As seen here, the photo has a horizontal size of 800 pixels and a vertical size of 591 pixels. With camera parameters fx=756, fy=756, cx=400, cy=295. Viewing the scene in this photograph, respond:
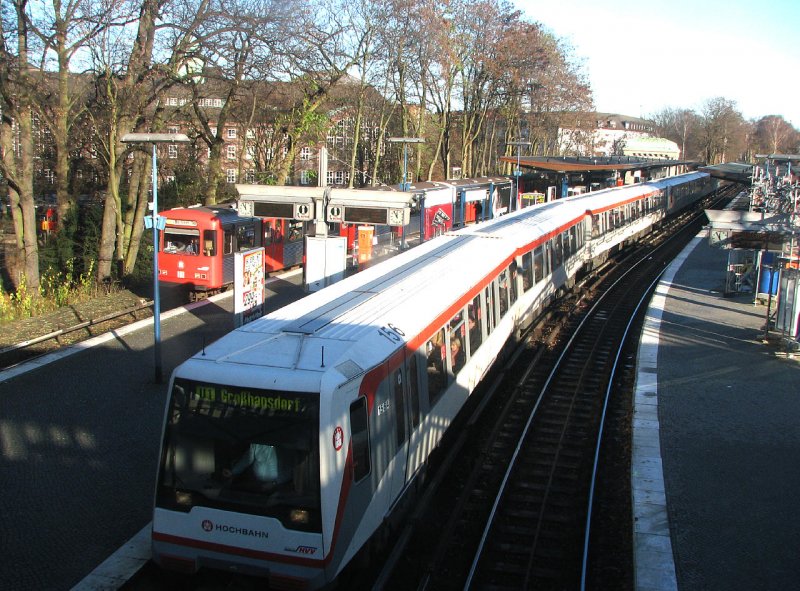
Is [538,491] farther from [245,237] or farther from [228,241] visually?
[245,237]

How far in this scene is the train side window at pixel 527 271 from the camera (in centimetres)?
1502

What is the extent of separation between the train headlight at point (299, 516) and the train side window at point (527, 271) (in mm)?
9780

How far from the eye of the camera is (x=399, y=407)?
7.27m

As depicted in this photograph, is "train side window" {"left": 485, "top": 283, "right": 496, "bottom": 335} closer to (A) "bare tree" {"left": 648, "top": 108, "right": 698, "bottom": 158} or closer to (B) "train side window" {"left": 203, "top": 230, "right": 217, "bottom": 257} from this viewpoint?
(B) "train side window" {"left": 203, "top": 230, "right": 217, "bottom": 257}

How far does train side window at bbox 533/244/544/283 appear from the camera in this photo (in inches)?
634

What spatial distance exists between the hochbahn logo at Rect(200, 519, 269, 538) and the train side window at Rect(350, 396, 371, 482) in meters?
0.85

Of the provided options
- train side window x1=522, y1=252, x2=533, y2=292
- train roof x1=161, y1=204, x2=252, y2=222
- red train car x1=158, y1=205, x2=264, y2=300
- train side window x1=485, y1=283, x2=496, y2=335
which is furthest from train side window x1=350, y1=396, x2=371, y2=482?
train roof x1=161, y1=204, x2=252, y2=222

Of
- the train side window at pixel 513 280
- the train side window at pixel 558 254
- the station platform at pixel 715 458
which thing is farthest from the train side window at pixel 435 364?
the train side window at pixel 558 254

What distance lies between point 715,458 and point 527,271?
619cm

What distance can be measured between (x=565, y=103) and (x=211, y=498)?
4392 cm

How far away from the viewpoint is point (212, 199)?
25703mm

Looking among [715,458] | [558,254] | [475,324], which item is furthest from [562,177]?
[715,458]

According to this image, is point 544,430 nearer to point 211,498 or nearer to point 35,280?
point 211,498

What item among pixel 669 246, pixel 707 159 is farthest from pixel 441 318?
pixel 707 159
